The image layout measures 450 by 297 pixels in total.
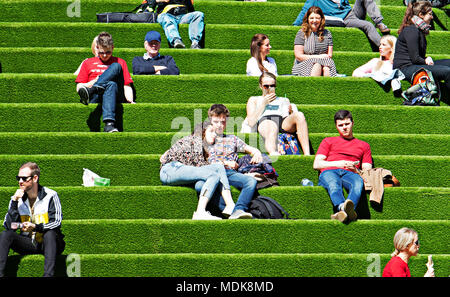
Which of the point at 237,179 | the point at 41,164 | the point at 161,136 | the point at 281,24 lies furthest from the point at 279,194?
the point at 281,24

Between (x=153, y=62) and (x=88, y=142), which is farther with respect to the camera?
(x=153, y=62)

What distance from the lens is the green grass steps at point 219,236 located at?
5691 mm

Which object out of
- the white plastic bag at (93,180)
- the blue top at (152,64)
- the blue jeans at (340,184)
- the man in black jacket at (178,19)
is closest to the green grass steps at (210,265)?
the blue jeans at (340,184)

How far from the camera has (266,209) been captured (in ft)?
19.3

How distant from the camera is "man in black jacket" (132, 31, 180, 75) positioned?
753 centimetres

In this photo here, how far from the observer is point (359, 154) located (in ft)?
20.9

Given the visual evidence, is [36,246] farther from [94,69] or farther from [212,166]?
[94,69]

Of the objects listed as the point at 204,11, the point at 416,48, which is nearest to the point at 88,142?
the point at 204,11

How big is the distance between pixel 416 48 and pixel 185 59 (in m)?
2.13

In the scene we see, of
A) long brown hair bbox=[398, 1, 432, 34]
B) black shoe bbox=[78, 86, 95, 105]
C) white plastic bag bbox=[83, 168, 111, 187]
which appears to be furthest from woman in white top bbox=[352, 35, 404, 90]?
white plastic bag bbox=[83, 168, 111, 187]

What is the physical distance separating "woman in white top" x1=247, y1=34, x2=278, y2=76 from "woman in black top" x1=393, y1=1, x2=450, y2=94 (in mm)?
1194

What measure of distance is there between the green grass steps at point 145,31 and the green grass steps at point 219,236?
2684 millimetres

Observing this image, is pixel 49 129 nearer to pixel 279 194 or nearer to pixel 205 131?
pixel 205 131

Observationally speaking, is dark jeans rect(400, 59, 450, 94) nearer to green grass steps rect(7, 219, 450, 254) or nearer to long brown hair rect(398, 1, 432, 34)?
long brown hair rect(398, 1, 432, 34)
